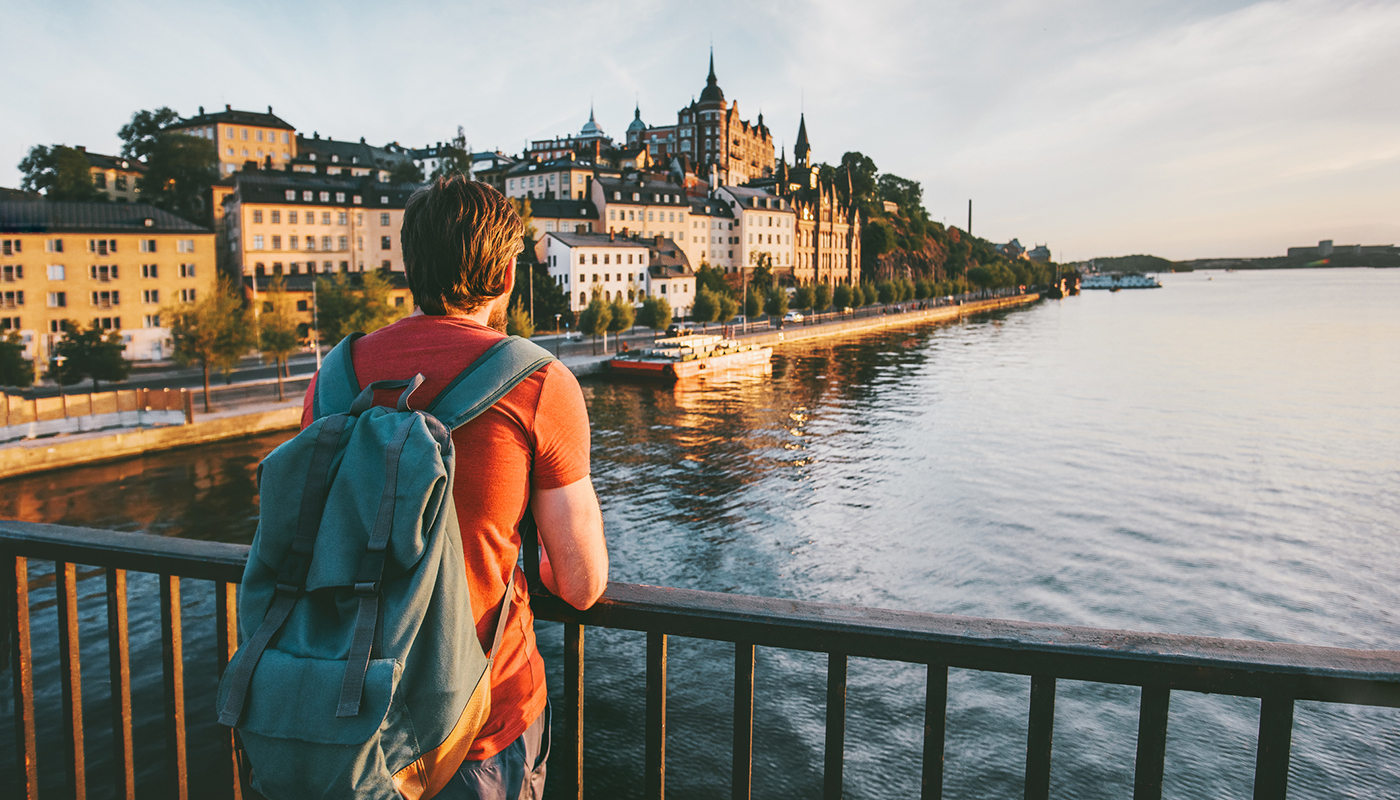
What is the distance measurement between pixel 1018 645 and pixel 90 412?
3259 cm

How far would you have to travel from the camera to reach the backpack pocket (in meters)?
1.44

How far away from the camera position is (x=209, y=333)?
31.8 m

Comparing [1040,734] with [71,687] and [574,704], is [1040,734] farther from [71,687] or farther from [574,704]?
[71,687]

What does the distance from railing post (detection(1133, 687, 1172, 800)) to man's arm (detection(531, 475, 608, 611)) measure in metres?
1.18

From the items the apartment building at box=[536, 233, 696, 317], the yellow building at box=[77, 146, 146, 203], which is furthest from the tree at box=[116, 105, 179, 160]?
the apartment building at box=[536, 233, 696, 317]

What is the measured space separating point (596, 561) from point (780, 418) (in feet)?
119

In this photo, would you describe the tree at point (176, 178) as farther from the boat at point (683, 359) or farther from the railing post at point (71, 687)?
the railing post at point (71, 687)

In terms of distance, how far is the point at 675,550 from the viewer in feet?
64.0

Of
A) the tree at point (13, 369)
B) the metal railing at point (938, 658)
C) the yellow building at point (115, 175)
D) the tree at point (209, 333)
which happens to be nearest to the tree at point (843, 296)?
the yellow building at point (115, 175)

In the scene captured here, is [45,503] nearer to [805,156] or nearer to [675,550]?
[675,550]

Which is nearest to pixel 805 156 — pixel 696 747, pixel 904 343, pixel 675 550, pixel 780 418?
pixel 904 343

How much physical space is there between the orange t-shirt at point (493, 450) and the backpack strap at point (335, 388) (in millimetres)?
17

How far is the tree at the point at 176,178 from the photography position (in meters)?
67.4

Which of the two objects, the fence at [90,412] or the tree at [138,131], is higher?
the tree at [138,131]
